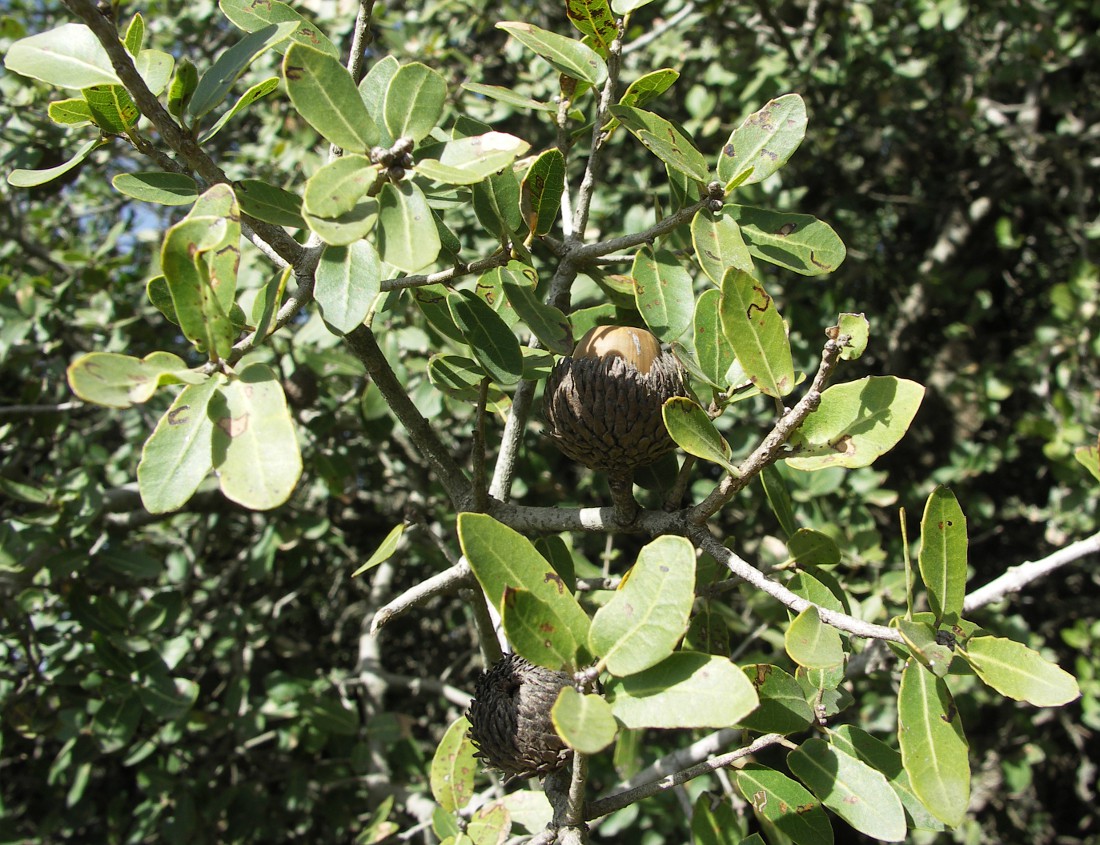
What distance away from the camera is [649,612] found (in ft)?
2.56

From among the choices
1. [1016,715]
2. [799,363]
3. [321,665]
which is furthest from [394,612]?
[1016,715]

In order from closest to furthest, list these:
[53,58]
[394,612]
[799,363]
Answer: [53,58]
[394,612]
[799,363]

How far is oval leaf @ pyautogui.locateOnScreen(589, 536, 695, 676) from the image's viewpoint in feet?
2.51

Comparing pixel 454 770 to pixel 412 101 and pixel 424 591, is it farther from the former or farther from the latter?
pixel 412 101

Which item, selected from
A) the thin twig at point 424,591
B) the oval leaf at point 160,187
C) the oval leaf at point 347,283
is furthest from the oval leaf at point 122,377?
the thin twig at point 424,591

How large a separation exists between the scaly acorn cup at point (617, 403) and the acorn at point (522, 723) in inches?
9.0

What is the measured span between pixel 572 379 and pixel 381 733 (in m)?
1.53

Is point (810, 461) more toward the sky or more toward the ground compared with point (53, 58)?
more toward the ground

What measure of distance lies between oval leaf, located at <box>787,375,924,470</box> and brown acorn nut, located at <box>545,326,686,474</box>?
0.58 ft

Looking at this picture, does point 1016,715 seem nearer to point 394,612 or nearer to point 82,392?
point 394,612

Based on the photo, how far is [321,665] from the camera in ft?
10.5

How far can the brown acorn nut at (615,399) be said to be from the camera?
1012 millimetres

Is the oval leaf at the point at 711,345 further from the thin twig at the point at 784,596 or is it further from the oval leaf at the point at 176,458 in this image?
the oval leaf at the point at 176,458

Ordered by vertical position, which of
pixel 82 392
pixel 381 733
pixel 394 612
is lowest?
pixel 381 733
